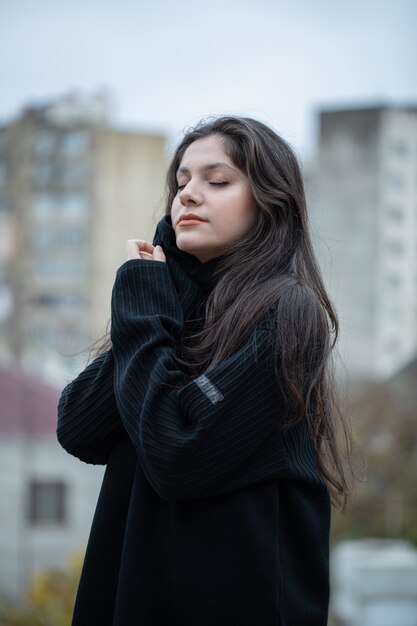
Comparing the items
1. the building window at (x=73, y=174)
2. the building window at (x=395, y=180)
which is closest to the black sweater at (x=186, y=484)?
the building window at (x=73, y=174)

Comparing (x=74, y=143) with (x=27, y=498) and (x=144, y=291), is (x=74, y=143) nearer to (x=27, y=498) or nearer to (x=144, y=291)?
(x=27, y=498)

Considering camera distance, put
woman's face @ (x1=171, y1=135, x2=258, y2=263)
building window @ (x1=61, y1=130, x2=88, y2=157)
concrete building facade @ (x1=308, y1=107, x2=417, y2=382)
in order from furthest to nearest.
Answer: concrete building facade @ (x1=308, y1=107, x2=417, y2=382) → building window @ (x1=61, y1=130, x2=88, y2=157) → woman's face @ (x1=171, y1=135, x2=258, y2=263)

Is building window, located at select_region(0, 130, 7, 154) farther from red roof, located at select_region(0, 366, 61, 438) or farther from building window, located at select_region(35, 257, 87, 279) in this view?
red roof, located at select_region(0, 366, 61, 438)

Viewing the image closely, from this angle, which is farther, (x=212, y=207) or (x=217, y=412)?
(x=212, y=207)

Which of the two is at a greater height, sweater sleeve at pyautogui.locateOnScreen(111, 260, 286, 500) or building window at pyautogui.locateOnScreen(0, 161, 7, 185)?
building window at pyautogui.locateOnScreen(0, 161, 7, 185)

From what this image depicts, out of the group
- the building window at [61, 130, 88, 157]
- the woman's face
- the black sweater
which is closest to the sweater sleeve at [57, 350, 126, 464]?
the black sweater

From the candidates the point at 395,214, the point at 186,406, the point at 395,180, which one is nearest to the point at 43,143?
the point at 395,180

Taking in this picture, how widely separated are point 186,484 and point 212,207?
1.57 feet

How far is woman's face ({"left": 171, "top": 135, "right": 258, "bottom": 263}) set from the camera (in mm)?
1483

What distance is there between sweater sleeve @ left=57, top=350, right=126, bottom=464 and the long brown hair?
0.14 m

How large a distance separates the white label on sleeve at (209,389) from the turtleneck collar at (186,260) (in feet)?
0.80

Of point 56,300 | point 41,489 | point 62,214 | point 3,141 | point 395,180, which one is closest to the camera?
point 41,489

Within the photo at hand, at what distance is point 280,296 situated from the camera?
1.41 m

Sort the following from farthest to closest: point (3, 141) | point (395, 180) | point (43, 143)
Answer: point (395, 180), point (3, 141), point (43, 143)
